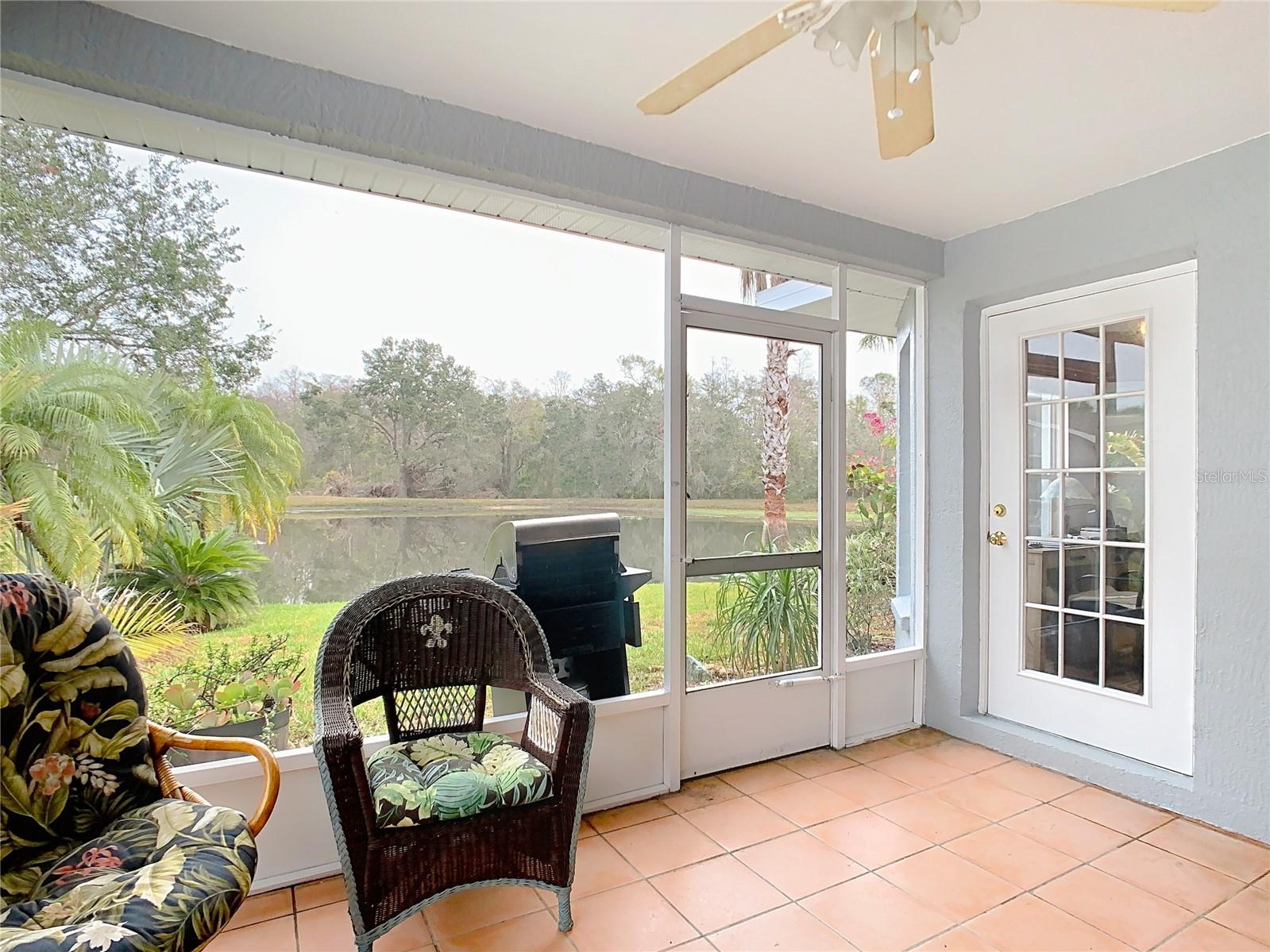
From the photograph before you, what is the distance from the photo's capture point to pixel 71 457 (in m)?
1.94

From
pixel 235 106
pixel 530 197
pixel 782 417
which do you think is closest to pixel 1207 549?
pixel 782 417

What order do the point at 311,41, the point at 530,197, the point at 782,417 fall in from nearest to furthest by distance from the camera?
the point at 311,41 < the point at 530,197 < the point at 782,417

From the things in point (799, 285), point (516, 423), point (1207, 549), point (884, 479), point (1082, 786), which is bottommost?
point (1082, 786)

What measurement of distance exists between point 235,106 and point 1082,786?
12.9 feet

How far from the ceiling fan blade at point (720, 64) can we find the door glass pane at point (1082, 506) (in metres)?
2.60

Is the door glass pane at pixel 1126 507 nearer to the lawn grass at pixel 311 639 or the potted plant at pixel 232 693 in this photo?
the lawn grass at pixel 311 639

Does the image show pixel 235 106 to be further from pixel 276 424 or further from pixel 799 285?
pixel 799 285

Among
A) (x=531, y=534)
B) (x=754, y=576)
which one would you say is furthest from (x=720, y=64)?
(x=754, y=576)


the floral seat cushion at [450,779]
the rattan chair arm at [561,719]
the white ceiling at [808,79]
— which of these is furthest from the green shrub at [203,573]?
the white ceiling at [808,79]

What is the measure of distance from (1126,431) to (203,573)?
3527mm

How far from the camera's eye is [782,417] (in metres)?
3.26

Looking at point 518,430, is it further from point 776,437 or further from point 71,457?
point 71,457

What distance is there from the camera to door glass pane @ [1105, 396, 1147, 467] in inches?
115

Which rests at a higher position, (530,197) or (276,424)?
(530,197)
